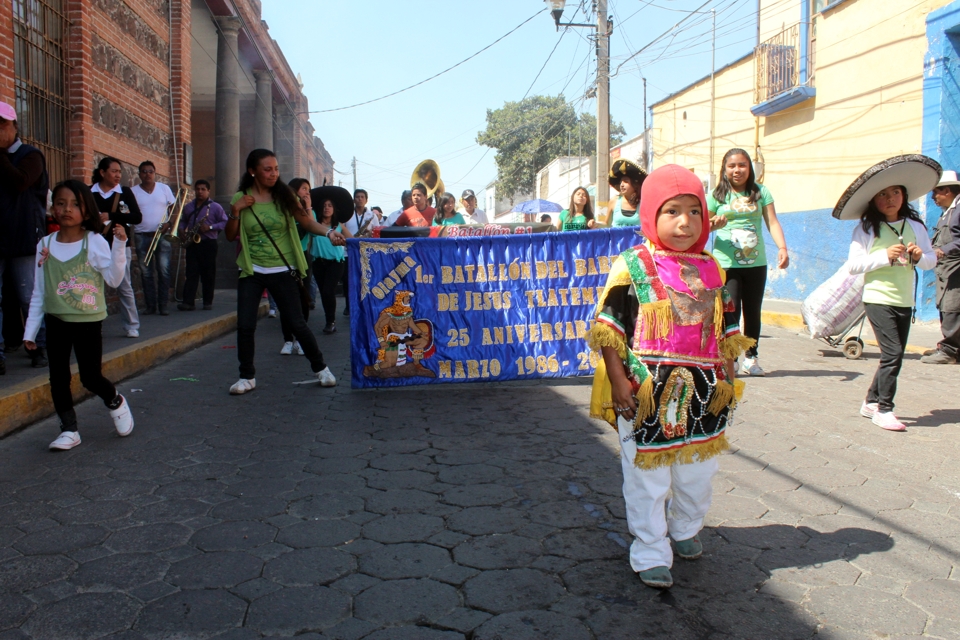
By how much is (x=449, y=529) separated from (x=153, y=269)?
8.20 meters

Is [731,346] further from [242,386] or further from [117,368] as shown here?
[117,368]

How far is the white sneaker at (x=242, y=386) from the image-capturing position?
236 inches

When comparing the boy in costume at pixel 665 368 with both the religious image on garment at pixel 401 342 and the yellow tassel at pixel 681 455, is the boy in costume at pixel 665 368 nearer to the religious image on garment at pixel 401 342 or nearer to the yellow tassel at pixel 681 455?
the yellow tassel at pixel 681 455

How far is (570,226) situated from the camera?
26.8 feet

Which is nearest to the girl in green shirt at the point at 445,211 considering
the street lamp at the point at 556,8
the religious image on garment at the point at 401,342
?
the religious image on garment at the point at 401,342

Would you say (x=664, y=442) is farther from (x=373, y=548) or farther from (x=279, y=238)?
(x=279, y=238)

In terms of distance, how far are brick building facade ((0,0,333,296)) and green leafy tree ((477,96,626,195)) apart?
44298mm

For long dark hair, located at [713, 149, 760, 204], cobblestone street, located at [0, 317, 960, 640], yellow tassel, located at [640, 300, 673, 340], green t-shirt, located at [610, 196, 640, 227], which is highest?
long dark hair, located at [713, 149, 760, 204]

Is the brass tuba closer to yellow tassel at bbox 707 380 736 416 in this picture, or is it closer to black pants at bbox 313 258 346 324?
black pants at bbox 313 258 346 324

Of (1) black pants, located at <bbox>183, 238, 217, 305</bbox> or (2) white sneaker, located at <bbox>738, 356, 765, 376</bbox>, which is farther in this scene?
(1) black pants, located at <bbox>183, 238, 217, 305</bbox>

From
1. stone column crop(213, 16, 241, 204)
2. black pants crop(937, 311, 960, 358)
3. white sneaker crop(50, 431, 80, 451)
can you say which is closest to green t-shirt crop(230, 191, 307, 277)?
white sneaker crop(50, 431, 80, 451)

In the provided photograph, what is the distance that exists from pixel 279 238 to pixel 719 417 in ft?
13.7

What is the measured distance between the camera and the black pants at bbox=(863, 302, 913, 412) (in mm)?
4883

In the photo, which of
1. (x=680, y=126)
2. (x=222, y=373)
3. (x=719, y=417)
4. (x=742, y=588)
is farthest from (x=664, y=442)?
(x=680, y=126)
